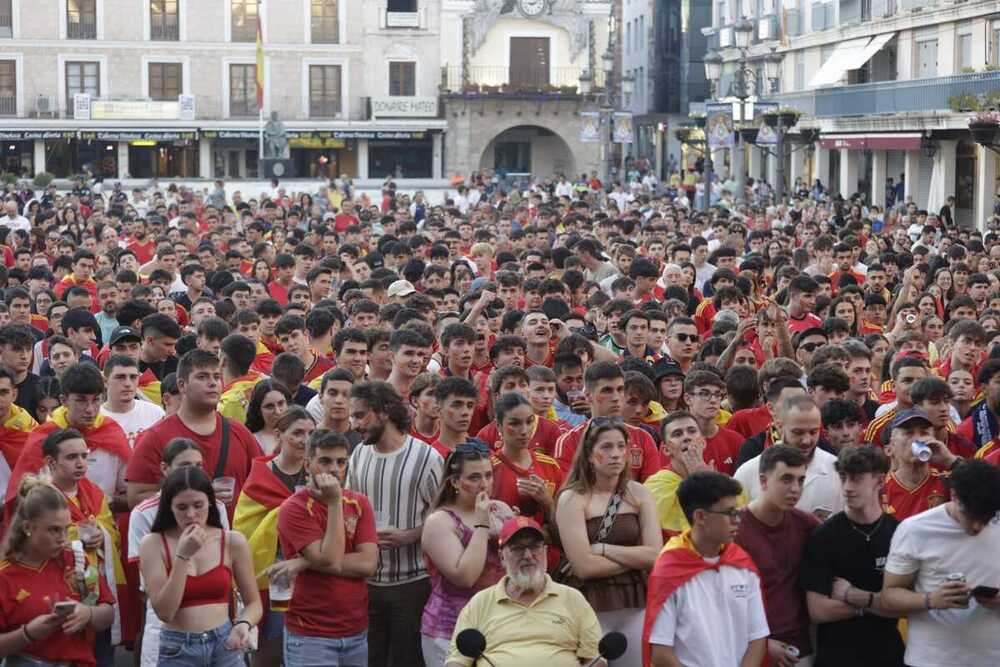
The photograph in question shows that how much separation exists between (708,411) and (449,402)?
55.9 inches

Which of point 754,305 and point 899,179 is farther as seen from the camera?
point 899,179

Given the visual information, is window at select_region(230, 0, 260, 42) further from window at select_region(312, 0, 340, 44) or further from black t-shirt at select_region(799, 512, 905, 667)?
black t-shirt at select_region(799, 512, 905, 667)

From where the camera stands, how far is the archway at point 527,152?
64188 mm

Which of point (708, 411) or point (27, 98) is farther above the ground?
point (27, 98)

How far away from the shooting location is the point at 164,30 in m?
61.3

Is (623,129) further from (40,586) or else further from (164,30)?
(40,586)

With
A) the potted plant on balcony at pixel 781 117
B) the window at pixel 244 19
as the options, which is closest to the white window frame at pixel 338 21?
the window at pixel 244 19

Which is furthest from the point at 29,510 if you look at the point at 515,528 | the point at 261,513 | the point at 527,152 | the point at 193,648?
the point at 527,152

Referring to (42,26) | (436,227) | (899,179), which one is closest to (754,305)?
(436,227)

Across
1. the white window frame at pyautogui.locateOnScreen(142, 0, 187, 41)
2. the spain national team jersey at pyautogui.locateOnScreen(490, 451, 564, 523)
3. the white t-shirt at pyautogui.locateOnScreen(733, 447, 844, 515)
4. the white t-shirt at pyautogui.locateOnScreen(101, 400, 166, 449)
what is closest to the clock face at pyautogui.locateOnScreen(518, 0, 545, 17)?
the white window frame at pyautogui.locateOnScreen(142, 0, 187, 41)

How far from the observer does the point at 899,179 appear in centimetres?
4091

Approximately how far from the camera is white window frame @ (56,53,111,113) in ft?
198

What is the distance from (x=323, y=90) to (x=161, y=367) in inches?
2042

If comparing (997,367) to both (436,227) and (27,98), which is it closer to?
(436,227)
